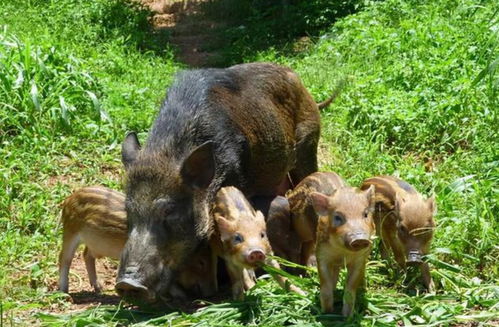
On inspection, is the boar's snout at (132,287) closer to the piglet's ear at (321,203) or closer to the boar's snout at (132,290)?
the boar's snout at (132,290)

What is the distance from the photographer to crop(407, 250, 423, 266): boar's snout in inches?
223

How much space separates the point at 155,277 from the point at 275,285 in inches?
30.7

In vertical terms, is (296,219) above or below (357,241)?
below

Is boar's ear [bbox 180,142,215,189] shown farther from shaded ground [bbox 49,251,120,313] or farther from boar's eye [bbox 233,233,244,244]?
shaded ground [bbox 49,251,120,313]

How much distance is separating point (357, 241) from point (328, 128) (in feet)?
13.8

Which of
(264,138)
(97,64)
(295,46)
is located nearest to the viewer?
(264,138)

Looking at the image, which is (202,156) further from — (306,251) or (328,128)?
(328,128)

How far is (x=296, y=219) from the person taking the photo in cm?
640

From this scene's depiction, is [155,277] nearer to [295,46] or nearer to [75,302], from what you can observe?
[75,302]

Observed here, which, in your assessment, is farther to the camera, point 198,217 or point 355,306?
point 198,217

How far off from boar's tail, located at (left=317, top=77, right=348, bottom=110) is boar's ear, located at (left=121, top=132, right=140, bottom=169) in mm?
2267

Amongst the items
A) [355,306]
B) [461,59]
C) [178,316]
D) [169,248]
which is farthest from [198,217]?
[461,59]

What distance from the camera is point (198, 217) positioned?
6.03m

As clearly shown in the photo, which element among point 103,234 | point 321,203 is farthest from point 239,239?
point 103,234
